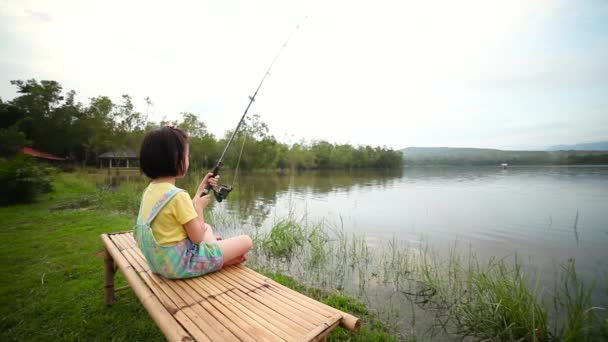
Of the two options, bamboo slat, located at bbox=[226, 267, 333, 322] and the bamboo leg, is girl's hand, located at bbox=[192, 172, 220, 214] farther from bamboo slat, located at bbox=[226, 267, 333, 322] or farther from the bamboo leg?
the bamboo leg

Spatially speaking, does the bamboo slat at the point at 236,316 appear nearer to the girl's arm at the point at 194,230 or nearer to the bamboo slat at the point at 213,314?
the bamboo slat at the point at 213,314

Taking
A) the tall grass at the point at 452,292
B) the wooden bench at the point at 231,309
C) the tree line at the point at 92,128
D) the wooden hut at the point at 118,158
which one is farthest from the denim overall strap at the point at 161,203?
the wooden hut at the point at 118,158

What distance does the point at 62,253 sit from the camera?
435 centimetres

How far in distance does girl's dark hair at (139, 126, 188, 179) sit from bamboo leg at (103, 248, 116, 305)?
1.68 meters

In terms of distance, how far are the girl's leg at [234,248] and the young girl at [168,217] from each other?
17 cm

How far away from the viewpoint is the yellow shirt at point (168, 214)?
179cm

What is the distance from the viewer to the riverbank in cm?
251

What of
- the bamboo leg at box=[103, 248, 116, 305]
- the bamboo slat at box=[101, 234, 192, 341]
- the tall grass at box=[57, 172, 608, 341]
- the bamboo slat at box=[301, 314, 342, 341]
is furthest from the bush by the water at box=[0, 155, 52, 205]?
the bamboo slat at box=[301, 314, 342, 341]

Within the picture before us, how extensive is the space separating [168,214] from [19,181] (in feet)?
37.3

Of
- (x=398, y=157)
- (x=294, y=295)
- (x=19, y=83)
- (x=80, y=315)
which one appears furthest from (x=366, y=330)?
(x=398, y=157)

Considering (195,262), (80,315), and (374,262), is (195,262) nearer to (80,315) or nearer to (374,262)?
(80,315)

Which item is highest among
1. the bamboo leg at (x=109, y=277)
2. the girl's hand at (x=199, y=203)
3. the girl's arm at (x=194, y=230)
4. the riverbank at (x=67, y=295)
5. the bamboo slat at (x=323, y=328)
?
the girl's hand at (x=199, y=203)

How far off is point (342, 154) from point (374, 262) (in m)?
68.4

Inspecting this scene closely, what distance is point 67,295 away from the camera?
10.1 feet
